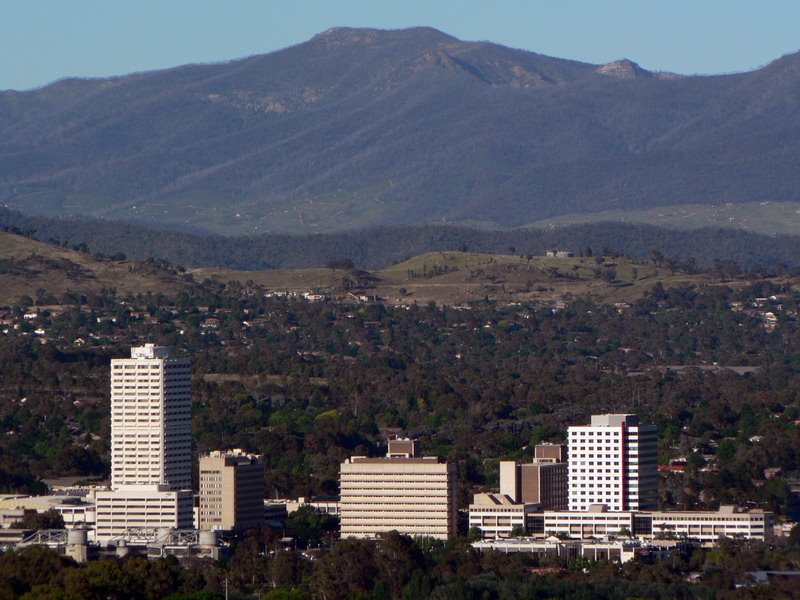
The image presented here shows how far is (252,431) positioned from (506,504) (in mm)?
37887

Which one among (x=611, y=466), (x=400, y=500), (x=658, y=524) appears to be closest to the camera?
(x=658, y=524)

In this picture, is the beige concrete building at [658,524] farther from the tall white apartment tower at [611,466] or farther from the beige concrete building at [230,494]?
the beige concrete building at [230,494]

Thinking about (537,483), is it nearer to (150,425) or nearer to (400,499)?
(400,499)

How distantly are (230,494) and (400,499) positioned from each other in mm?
6603

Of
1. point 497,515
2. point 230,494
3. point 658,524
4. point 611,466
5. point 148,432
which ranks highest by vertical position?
point 148,432

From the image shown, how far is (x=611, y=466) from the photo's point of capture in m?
109

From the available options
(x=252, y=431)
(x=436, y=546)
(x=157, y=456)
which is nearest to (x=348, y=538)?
(x=436, y=546)

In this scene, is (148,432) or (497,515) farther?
(148,432)

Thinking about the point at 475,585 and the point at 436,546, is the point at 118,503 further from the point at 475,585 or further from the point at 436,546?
the point at 475,585

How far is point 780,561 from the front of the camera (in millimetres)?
93062

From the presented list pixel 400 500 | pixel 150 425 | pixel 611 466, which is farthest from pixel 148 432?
pixel 611 466

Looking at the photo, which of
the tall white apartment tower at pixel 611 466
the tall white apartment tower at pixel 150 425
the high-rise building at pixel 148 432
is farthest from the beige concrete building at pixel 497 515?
the tall white apartment tower at pixel 150 425

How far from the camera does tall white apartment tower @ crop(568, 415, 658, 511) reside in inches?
4279

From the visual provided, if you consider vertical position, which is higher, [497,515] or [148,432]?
[148,432]
